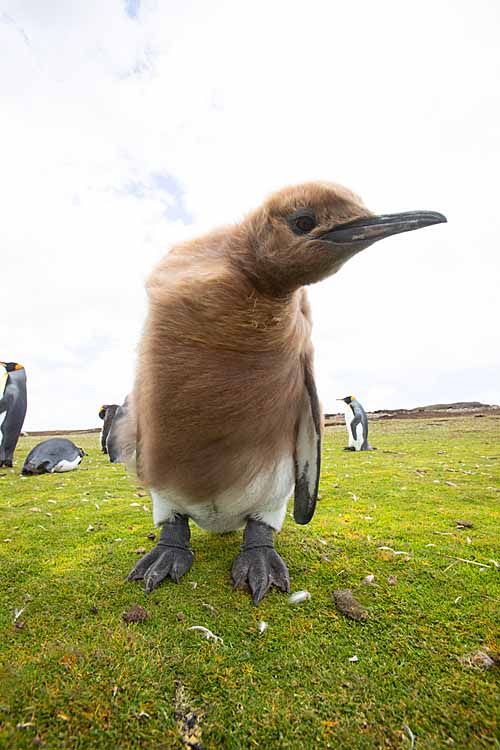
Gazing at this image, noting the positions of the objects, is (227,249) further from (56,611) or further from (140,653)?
(56,611)

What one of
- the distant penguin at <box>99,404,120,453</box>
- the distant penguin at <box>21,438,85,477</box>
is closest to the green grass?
the distant penguin at <box>21,438,85,477</box>

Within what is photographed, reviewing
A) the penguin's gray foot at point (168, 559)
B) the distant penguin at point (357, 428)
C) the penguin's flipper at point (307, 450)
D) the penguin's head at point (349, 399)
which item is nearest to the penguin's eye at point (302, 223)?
the penguin's flipper at point (307, 450)

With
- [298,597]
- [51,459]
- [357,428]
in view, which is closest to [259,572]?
[298,597]

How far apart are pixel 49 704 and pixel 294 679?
0.83 m

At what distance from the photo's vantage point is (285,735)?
1.35 m

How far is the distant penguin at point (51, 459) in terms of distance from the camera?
7.37 metres

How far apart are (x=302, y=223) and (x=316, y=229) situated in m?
0.07

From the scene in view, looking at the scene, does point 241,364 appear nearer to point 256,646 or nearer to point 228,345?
point 228,345

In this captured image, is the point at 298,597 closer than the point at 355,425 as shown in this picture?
Yes

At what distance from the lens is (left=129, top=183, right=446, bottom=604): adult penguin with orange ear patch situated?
5.41 ft

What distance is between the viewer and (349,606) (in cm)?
198

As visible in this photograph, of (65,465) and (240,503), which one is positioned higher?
(240,503)

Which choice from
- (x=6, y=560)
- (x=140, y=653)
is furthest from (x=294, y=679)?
(x=6, y=560)

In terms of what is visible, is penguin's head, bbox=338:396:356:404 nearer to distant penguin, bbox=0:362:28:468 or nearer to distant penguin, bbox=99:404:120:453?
distant penguin, bbox=99:404:120:453
